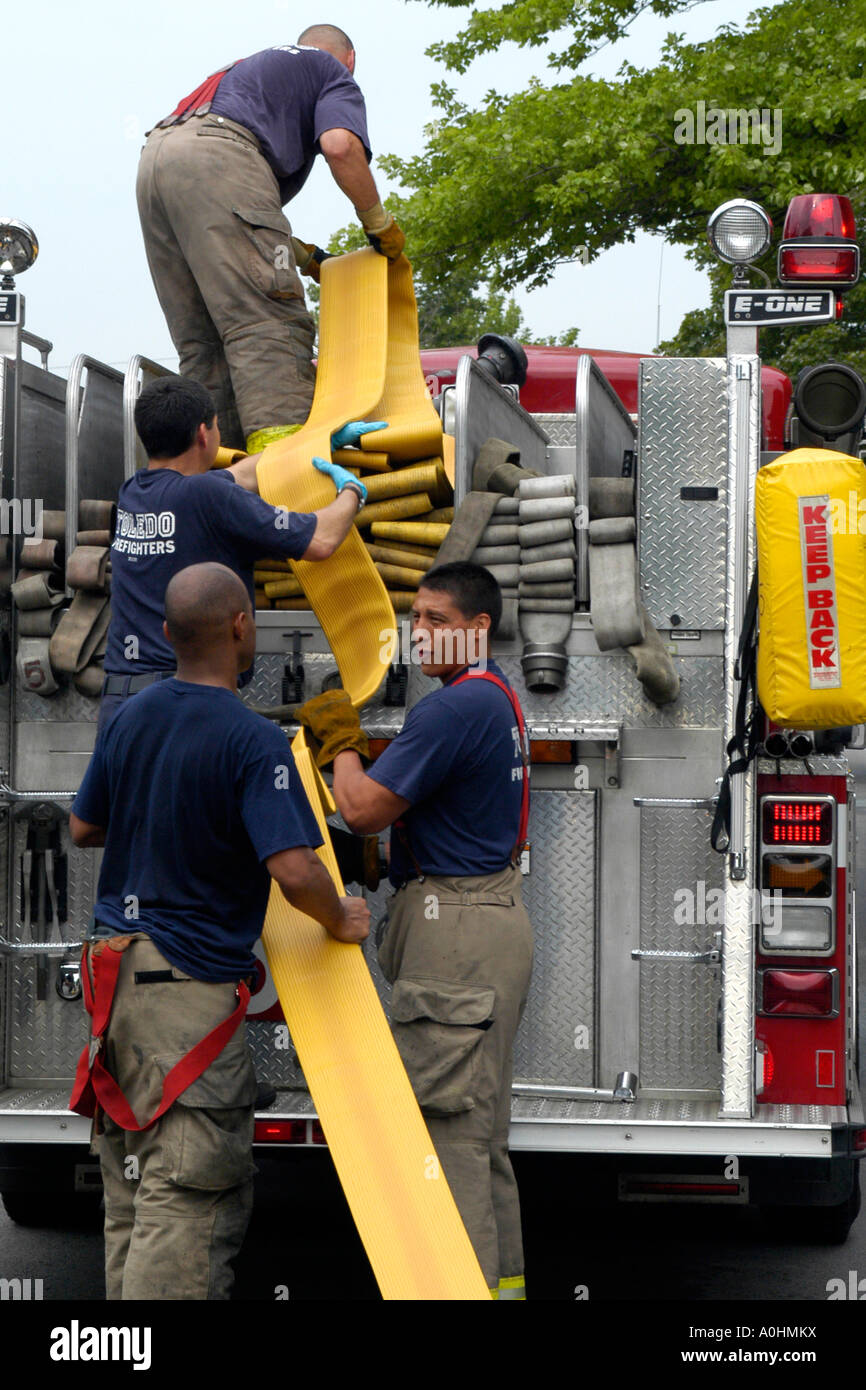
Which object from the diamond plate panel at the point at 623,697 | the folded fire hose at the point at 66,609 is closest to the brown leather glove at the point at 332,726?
the diamond plate panel at the point at 623,697

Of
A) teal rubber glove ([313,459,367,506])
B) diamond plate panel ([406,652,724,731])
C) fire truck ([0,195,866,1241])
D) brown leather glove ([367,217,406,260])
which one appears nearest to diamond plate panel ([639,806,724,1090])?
fire truck ([0,195,866,1241])

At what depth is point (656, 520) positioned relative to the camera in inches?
189

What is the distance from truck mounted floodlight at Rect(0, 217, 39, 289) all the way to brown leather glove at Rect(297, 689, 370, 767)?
1971 mm

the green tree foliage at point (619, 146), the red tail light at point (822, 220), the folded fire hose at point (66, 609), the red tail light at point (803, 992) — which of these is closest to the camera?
the red tail light at point (803, 992)

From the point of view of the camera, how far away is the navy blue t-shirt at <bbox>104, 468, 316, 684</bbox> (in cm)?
439

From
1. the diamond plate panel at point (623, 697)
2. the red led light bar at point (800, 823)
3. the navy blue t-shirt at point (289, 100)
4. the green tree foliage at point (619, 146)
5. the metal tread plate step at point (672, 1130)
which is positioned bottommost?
the metal tread plate step at point (672, 1130)

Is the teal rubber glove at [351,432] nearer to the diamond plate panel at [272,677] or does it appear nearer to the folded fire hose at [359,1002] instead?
the folded fire hose at [359,1002]

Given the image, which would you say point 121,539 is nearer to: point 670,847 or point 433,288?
point 670,847

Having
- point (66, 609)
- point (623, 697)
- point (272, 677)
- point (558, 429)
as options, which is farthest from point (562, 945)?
point (558, 429)

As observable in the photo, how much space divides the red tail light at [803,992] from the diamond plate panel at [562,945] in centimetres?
52

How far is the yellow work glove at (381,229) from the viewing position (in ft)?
17.6

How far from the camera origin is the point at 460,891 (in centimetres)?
421

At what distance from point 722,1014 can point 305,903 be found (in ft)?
4.64

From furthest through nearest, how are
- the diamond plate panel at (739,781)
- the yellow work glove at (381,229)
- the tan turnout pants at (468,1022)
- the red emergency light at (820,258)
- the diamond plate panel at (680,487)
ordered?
the yellow work glove at (381,229) → the red emergency light at (820,258) → the diamond plate panel at (680,487) → the diamond plate panel at (739,781) → the tan turnout pants at (468,1022)
